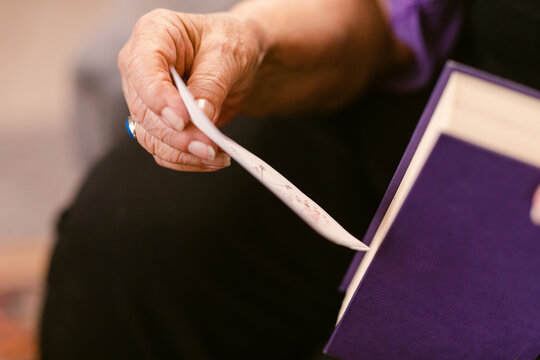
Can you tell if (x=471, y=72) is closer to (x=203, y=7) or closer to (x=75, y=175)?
(x=203, y=7)

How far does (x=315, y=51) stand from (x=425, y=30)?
0.52ft

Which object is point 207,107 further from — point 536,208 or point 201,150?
point 536,208

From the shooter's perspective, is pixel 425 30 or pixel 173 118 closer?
pixel 173 118

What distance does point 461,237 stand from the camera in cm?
27

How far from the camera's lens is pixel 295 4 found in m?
0.60

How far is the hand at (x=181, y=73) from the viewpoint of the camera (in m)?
0.36

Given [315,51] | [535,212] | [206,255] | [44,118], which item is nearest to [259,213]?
[206,255]

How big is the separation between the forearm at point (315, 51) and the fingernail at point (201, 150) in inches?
7.9

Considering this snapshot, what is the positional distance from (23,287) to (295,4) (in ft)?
2.95

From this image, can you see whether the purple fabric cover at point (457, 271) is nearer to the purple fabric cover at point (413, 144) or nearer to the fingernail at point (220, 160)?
the purple fabric cover at point (413, 144)

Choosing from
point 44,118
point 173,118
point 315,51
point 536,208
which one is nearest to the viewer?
point 536,208

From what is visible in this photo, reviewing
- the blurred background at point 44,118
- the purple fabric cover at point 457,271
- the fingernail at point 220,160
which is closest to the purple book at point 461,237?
the purple fabric cover at point 457,271

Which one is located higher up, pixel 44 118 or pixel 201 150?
pixel 201 150

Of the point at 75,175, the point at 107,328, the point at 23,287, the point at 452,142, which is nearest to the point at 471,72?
the point at 452,142
